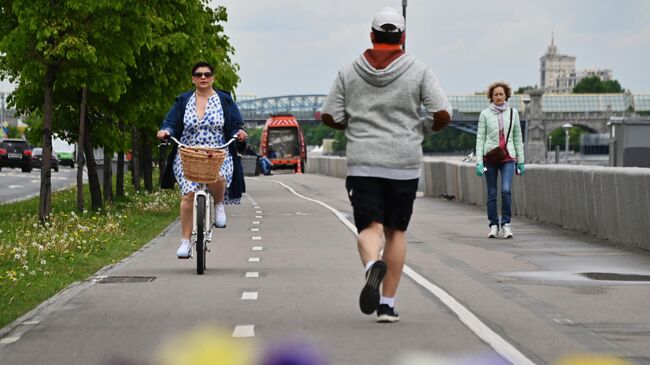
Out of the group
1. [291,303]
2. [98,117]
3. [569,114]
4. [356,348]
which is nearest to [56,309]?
[291,303]

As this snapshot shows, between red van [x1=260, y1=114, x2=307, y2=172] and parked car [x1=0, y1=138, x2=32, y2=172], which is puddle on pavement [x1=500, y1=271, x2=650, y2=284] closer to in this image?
parked car [x1=0, y1=138, x2=32, y2=172]

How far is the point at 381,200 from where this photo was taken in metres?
7.42

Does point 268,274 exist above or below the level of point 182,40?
below

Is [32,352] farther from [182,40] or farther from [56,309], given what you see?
[182,40]

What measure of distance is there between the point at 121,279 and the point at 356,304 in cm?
295

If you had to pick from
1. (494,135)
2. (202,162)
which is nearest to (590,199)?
(494,135)

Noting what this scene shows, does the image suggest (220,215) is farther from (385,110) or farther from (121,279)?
(385,110)

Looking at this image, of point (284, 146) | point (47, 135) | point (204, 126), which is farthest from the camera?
point (284, 146)

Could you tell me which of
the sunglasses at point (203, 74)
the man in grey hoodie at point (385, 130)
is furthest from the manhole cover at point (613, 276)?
the man in grey hoodie at point (385, 130)

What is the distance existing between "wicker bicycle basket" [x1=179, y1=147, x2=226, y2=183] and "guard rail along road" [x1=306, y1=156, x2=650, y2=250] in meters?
5.61

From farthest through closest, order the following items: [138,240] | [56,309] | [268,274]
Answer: [138,240], [268,274], [56,309]

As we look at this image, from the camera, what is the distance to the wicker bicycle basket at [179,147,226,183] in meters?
10.4

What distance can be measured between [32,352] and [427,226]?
1310cm

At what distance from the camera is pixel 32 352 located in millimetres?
6547
